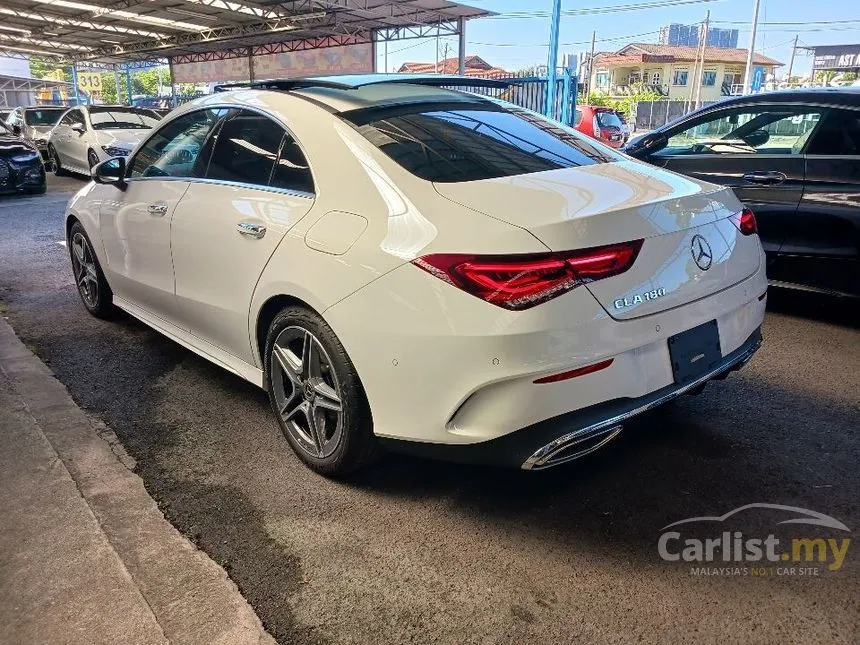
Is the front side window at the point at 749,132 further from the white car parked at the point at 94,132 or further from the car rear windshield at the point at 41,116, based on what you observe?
the car rear windshield at the point at 41,116

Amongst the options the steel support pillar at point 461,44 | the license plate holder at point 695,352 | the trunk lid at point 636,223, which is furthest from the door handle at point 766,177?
the steel support pillar at point 461,44

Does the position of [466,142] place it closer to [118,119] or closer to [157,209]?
[157,209]

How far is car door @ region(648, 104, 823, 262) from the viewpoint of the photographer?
15.0 feet

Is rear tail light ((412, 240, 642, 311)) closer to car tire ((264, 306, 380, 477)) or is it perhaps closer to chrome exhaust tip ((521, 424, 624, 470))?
chrome exhaust tip ((521, 424, 624, 470))

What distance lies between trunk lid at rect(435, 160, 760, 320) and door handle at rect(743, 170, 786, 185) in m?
2.20

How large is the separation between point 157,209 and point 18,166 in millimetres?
9552

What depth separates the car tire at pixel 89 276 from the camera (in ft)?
15.3

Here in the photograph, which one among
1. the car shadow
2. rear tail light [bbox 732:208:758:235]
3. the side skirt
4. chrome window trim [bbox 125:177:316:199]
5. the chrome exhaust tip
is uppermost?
chrome window trim [bbox 125:177:316:199]

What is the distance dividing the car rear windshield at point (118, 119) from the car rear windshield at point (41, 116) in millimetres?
6275

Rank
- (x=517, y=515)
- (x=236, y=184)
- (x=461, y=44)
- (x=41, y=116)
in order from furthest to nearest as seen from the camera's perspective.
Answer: (x=461, y=44) → (x=41, y=116) → (x=236, y=184) → (x=517, y=515)

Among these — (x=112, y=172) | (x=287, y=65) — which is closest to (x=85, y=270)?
(x=112, y=172)

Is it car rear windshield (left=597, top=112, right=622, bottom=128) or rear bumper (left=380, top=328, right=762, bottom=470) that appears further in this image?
car rear windshield (left=597, top=112, right=622, bottom=128)

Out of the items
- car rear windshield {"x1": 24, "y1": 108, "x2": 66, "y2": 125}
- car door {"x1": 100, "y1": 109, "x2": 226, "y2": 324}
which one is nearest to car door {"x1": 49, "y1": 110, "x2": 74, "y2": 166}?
car rear windshield {"x1": 24, "y1": 108, "x2": 66, "y2": 125}

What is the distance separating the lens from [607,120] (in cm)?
1944
